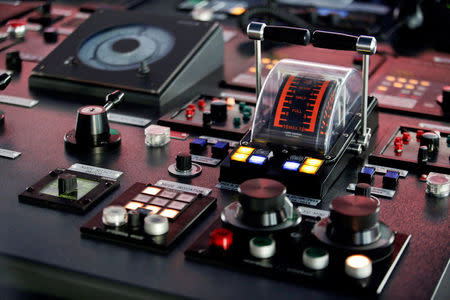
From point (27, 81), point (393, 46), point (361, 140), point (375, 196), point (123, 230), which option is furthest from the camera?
point (393, 46)

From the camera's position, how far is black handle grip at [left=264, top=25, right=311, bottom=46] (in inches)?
87.7

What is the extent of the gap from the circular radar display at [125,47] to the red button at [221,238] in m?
1.10

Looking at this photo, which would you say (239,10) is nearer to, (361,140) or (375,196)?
(361,140)

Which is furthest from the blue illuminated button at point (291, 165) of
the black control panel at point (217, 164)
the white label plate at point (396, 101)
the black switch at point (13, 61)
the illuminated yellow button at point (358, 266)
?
the black switch at point (13, 61)

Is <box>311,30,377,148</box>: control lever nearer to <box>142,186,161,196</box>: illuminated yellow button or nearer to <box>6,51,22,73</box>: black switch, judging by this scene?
<box>142,186,161,196</box>: illuminated yellow button

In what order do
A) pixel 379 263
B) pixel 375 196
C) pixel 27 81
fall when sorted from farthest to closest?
pixel 27 81
pixel 375 196
pixel 379 263

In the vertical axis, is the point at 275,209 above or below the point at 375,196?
above

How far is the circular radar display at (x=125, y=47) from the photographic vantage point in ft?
9.31

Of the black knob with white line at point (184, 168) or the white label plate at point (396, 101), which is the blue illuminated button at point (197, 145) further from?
the white label plate at point (396, 101)

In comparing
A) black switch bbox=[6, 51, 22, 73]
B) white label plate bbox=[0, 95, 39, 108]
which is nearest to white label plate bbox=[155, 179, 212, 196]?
white label plate bbox=[0, 95, 39, 108]

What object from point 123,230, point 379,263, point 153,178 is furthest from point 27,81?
point 379,263

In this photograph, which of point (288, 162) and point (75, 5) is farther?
point (75, 5)

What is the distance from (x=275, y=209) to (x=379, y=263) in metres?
0.25

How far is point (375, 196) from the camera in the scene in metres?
2.11
